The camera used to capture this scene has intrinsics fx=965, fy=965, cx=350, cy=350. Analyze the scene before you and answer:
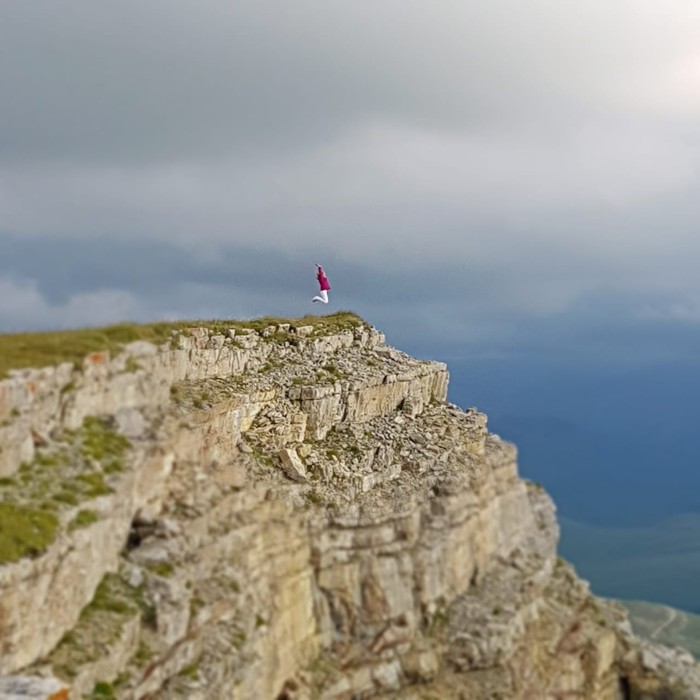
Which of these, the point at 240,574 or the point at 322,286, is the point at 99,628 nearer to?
the point at 240,574

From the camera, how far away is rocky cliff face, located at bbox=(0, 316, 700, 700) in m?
21.4

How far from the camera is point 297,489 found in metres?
41.6

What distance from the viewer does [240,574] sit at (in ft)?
82.8

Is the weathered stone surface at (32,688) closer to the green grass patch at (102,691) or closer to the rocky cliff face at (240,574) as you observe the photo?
the rocky cliff face at (240,574)

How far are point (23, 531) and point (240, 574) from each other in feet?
21.0

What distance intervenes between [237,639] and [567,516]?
9210cm

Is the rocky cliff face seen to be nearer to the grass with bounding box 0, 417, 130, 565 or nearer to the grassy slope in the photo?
the grass with bounding box 0, 417, 130, 565

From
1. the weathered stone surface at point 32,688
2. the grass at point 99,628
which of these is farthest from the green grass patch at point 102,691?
the weathered stone surface at point 32,688

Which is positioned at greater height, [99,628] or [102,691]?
[99,628]

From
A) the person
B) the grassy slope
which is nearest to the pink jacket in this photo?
the person

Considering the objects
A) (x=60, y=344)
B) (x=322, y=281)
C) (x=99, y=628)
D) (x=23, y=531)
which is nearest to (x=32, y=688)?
(x=99, y=628)

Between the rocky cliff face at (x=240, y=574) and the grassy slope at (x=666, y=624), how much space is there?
2939 centimetres

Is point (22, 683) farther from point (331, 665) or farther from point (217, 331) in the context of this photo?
point (217, 331)

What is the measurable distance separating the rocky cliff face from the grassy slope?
2939 centimetres
